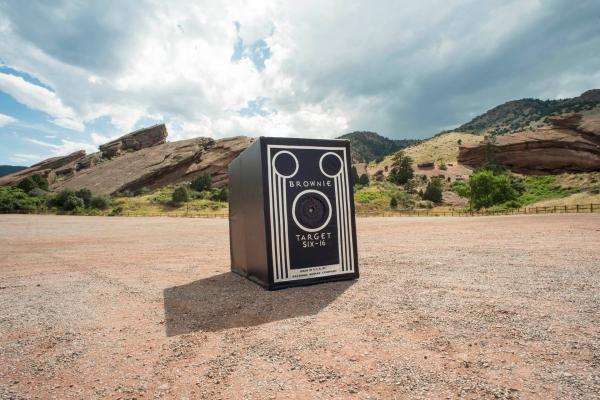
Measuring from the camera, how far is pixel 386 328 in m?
4.47

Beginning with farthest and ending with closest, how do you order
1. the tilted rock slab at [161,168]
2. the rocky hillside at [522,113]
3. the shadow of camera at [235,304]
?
1. the rocky hillside at [522,113]
2. the tilted rock slab at [161,168]
3. the shadow of camera at [235,304]

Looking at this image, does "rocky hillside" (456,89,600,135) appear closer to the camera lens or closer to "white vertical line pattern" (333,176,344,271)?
"white vertical line pattern" (333,176,344,271)

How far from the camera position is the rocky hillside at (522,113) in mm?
138000

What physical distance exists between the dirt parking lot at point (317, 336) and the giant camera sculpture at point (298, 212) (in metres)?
0.41

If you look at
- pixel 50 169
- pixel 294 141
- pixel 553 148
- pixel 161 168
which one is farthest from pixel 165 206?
pixel 553 148

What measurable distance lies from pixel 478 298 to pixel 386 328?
214cm

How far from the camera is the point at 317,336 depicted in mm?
4352

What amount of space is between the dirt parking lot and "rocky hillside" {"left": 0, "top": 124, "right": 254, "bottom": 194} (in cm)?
7665

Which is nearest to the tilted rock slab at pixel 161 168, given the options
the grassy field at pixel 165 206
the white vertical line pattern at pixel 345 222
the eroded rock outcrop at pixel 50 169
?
the eroded rock outcrop at pixel 50 169

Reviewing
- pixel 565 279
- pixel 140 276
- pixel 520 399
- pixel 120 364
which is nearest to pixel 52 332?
pixel 120 364

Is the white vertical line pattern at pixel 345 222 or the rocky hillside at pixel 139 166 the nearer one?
the white vertical line pattern at pixel 345 222

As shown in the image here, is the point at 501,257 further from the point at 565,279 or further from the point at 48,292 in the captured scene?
the point at 48,292

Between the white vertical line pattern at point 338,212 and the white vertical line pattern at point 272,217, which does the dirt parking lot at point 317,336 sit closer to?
the white vertical line pattern at point 272,217

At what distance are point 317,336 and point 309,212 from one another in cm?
315
